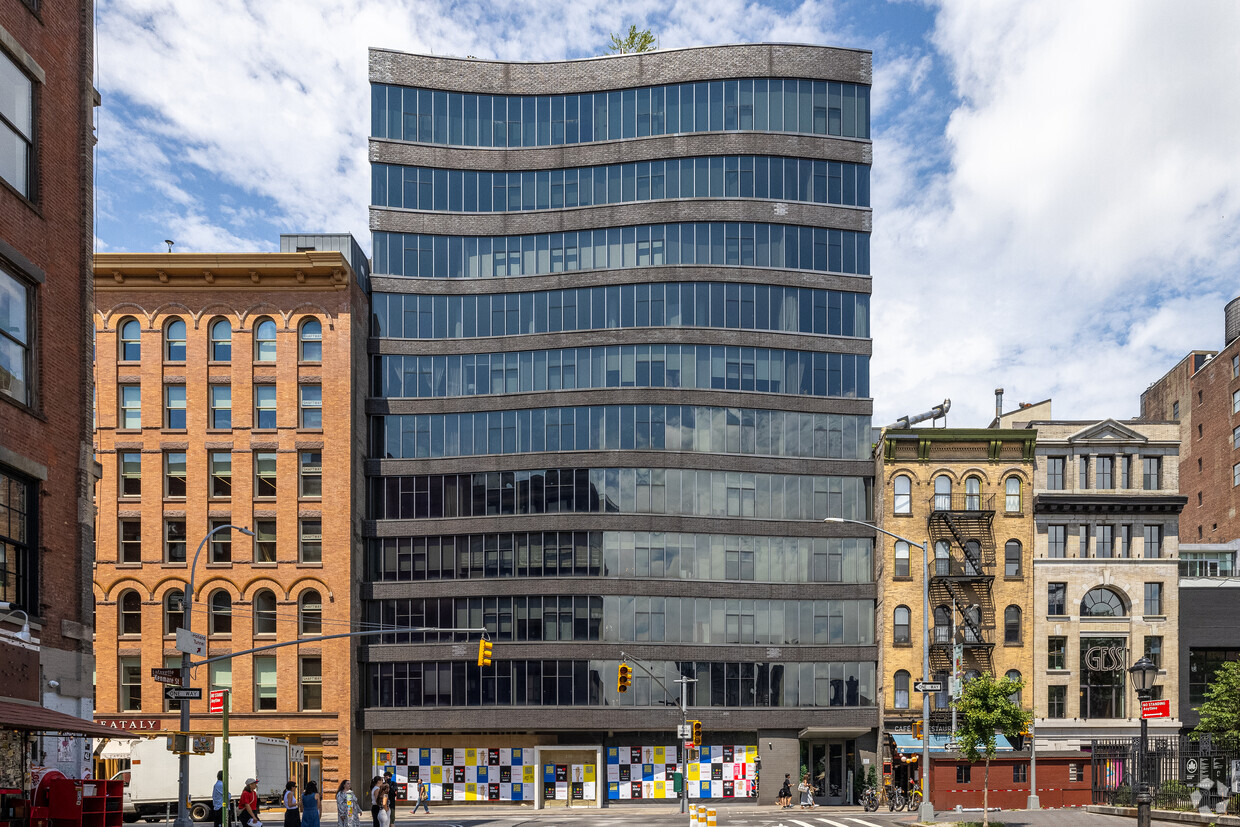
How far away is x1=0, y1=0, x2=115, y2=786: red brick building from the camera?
1936cm

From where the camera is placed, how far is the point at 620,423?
59.0 m

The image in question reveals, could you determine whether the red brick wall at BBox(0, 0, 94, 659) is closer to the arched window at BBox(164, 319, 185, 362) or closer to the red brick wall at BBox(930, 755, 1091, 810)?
the arched window at BBox(164, 319, 185, 362)

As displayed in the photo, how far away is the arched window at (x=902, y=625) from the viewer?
58469mm

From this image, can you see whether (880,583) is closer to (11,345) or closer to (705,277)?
(705,277)

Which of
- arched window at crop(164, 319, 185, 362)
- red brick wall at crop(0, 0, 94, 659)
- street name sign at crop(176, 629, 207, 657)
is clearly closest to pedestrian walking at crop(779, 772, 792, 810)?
street name sign at crop(176, 629, 207, 657)

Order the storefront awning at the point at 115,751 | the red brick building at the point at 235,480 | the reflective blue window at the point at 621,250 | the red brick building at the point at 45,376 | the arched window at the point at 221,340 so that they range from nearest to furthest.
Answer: the red brick building at the point at 45,376 → the storefront awning at the point at 115,751 → the red brick building at the point at 235,480 → the arched window at the point at 221,340 → the reflective blue window at the point at 621,250

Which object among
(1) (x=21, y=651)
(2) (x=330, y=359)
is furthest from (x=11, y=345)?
(2) (x=330, y=359)

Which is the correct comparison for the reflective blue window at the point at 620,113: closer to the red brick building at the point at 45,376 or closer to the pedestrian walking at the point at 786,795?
the pedestrian walking at the point at 786,795

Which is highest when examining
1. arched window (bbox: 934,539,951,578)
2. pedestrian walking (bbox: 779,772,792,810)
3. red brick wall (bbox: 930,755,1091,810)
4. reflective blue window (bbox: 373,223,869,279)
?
reflective blue window (bbox: 373,223,869,279)

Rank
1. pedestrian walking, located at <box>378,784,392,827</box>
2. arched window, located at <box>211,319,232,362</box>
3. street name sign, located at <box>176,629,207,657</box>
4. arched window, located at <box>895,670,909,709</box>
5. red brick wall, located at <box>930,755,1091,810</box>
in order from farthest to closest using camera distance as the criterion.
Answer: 1. arched window, located at <box>211,319,232,362</box>
2. arched window, located at <box>895,670,909,709</box>
3. red brick wall, located at <box>930,755,1091,810</box>
4. pedestrian walking, located at <box>378,784,392,827</box>
5. street name sign, located at <box>176,629,207,657</box>

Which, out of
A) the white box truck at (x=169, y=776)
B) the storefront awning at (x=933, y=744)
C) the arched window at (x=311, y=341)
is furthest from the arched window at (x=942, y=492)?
the white box truck at (x=169, y=776)

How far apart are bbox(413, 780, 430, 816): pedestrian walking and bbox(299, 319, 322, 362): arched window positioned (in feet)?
77.0

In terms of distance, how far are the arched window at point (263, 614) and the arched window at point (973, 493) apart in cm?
3797

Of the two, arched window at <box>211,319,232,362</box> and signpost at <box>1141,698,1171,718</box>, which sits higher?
arched window at <box>211,319,232,362</box>
